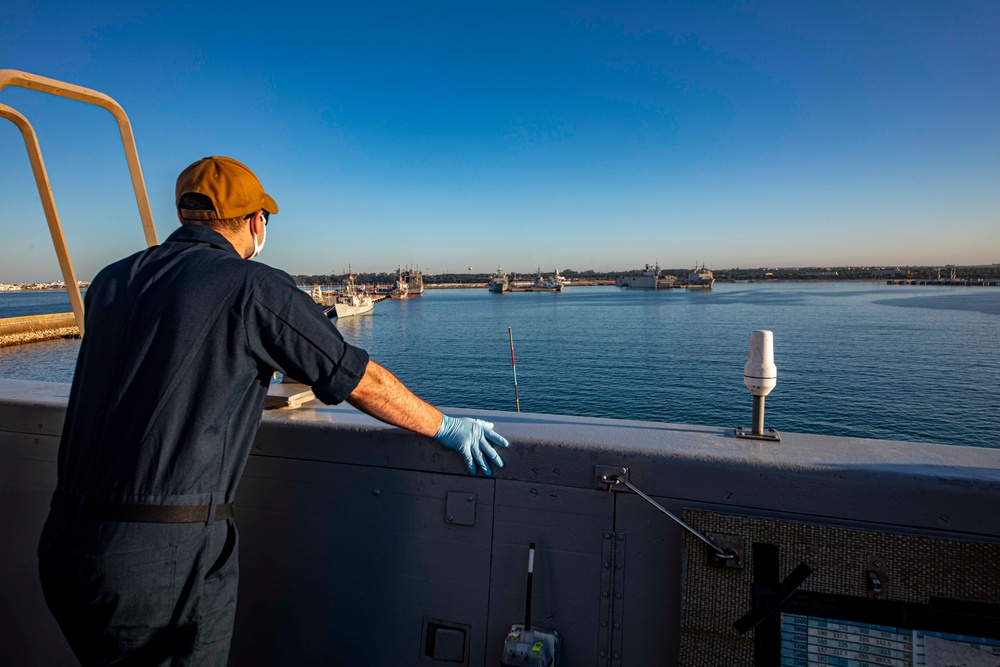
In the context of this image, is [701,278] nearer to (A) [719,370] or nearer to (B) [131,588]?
(A) [719,370]

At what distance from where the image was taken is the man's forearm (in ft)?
5.76

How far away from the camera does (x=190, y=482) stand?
150cm

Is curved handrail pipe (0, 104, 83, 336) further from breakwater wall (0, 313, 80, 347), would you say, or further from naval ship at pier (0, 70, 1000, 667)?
breakwater wall (0, 313, 80, 347)

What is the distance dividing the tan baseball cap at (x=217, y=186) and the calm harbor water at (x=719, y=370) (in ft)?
61.0

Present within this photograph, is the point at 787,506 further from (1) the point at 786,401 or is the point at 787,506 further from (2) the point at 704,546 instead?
(1) the point at 786,401

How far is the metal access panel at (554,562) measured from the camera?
6.86ft

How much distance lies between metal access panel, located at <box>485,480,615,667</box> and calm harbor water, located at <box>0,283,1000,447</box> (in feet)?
57.3

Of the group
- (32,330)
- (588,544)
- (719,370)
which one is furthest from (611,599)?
(32,330)

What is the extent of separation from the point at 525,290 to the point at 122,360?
592ft

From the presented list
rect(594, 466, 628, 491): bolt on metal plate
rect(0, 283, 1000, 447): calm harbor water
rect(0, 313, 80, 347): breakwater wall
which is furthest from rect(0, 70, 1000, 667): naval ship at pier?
rect(0, 313, 80, 347): breakwater wall

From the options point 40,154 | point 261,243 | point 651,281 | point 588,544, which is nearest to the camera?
point 261,243

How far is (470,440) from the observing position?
7.04ft

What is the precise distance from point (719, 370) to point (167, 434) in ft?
104

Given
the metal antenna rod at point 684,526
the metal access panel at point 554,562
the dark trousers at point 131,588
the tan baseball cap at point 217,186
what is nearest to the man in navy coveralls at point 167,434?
the dark trousers at point 131,588
